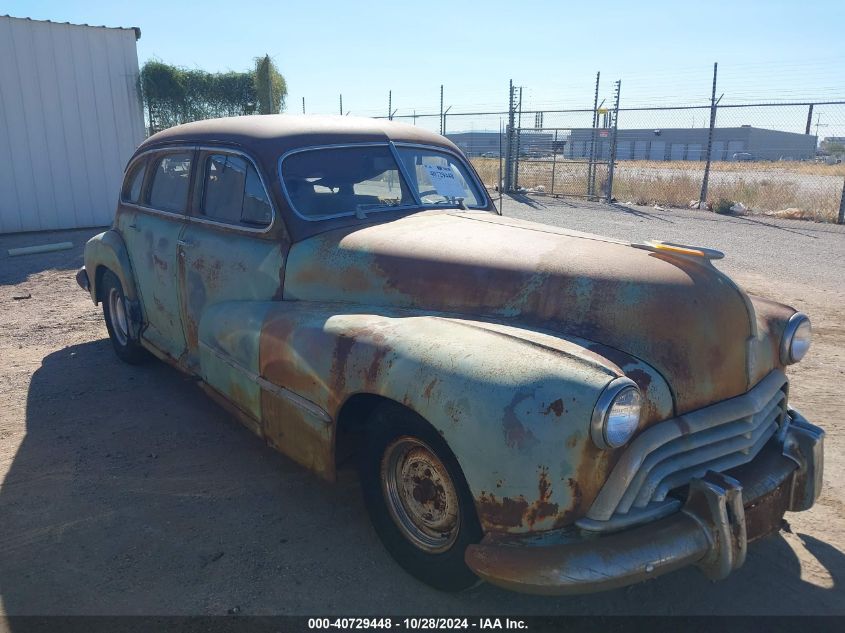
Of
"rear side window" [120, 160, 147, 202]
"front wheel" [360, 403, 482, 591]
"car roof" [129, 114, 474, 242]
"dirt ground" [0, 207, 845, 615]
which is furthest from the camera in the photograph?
"rear side window" [120, 160, 147, 202]

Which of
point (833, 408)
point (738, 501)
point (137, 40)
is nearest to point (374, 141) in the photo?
point (738, 501)

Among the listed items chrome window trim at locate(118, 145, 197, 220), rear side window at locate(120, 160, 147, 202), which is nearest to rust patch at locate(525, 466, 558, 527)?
chrome window trim at locate(118, 145, 197, 220)

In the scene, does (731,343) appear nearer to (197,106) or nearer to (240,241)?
(240,241)

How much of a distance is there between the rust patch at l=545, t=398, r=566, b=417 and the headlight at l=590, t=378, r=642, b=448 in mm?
106

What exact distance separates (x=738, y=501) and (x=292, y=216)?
256 centimetres

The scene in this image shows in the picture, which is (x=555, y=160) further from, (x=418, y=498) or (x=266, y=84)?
(x=418, y=498)

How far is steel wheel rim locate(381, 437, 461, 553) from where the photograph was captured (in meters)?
2.62

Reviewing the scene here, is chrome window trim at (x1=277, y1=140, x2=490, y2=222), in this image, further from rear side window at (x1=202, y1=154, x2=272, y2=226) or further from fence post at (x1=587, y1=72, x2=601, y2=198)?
fence post at (x1=587, y1=72, x2=601, y2=198)

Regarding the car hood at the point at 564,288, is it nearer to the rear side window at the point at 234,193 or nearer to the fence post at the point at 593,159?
the rear side window at the point at 234,193

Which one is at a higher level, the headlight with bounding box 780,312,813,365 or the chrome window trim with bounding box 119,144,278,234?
the chrome window trim with bounding box 119,144,278,234

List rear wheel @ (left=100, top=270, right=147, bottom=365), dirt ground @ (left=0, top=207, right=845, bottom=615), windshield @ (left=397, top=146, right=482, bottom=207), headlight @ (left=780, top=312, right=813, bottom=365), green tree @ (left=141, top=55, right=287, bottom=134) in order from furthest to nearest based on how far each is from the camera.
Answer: green tree @ (left=141, top=55, right=287, bottom=134) < rear wheel @ (left=100, top=270, right=147, bottom=365) < windshield @ (left=397, top=146, right=482, bottom=207) < headlight @ (left=780, top=312, right=813, bottom=365) < dirt ground @ (left=0, top=207, right=845, bottom=615)

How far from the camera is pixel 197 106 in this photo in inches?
590

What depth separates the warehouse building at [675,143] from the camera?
1898cm

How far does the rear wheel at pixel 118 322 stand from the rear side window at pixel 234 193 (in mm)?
1493
